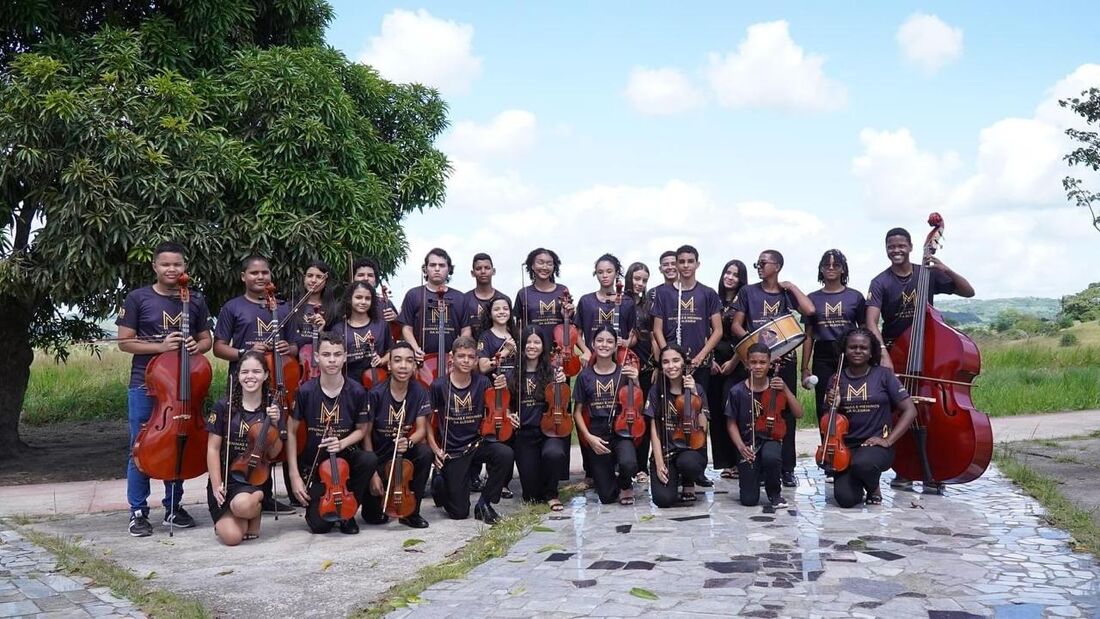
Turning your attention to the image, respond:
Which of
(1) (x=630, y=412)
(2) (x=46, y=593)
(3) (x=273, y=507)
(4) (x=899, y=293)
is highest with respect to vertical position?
(4) (x=899, y=293)

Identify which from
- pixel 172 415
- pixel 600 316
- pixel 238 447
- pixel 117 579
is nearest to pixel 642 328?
pixel 600 316

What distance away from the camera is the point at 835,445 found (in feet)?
21.4

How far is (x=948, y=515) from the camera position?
6246 millimetres

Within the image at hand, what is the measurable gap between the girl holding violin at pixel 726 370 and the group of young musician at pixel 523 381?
2 centimetres

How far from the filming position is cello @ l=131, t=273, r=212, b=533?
19.2 feet

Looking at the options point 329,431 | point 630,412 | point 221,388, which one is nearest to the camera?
point 329,431

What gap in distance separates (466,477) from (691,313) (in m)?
2.09

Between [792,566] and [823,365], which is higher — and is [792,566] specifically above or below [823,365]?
below

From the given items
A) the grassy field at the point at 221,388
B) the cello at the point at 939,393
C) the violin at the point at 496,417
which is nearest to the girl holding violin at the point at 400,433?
the violin at the point at 496,417

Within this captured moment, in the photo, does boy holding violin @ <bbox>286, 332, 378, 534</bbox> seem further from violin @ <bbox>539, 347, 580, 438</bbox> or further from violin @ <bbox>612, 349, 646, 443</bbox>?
violin @ <bbox>612, 349, 646, 443</bbox>

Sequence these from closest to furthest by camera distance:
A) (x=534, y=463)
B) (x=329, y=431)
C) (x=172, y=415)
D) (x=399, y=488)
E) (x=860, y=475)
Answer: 1. (x=172, y=415)
2. (x=329, y=431)
3. (x=399, y=488)
4. (x=860, y=475)
5. (x=534, y=463)

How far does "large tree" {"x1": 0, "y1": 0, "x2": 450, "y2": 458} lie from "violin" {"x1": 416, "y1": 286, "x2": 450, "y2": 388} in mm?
1685

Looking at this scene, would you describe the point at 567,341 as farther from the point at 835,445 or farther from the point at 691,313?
the point at 835,445

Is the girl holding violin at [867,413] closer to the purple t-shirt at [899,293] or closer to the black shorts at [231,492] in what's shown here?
the purple t-shirt at [899,293]
